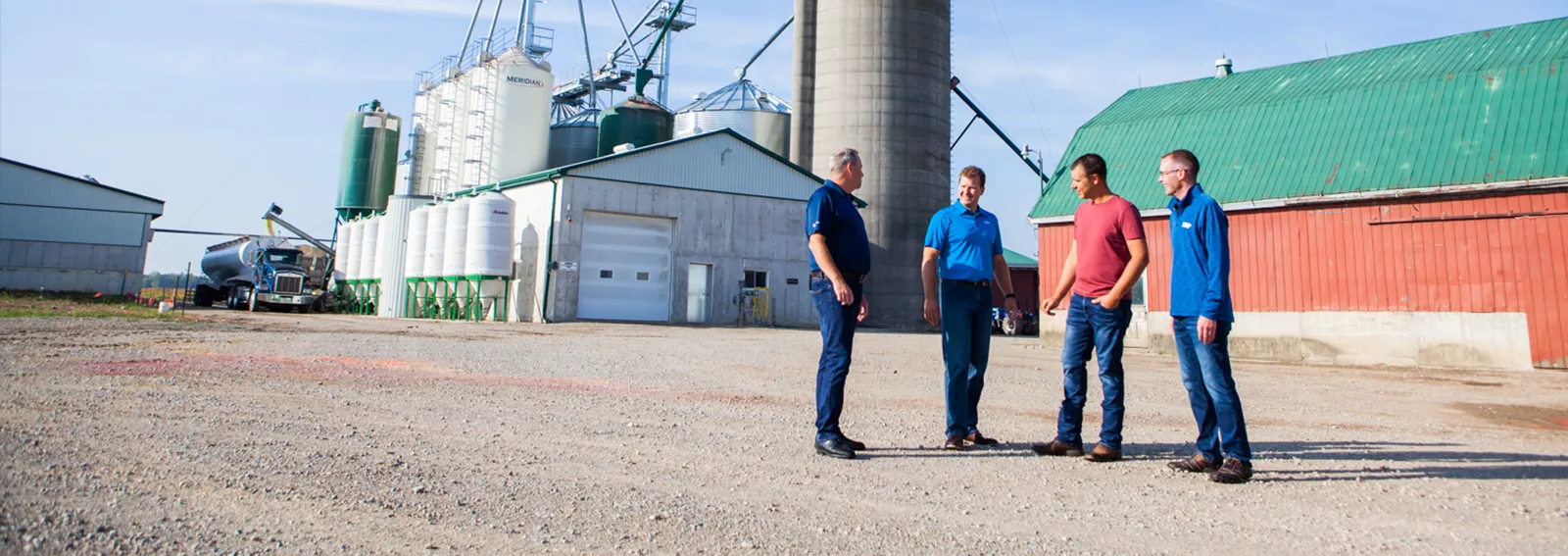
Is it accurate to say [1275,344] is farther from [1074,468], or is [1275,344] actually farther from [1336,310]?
[1074,468]

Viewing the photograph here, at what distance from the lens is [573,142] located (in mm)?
41094

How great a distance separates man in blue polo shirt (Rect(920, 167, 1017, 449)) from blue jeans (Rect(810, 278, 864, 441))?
1.96 feet

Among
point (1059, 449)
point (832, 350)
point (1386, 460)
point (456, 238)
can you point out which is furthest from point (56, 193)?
point (1386, 460)

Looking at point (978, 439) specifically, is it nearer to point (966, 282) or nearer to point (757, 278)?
point (966, 282)

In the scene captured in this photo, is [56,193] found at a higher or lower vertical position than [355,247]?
higher

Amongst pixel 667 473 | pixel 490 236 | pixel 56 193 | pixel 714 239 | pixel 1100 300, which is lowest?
pixel 667 473

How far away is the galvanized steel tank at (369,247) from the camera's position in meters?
34.6

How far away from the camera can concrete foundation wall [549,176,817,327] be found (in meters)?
24.2

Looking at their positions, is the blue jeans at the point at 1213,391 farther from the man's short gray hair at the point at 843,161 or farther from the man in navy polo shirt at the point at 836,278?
the man's short gray hair at the point at 843,161

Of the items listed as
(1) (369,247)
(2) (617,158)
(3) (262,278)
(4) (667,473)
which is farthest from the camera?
(1) (369,247)

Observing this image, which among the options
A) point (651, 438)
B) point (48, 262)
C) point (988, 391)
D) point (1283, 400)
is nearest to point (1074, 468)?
point (651, 438)

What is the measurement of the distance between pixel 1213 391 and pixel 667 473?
103 inches

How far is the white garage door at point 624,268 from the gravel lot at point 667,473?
16681 millimetres

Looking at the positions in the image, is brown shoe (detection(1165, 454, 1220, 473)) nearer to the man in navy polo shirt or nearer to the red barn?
the man in navy polo shirt
